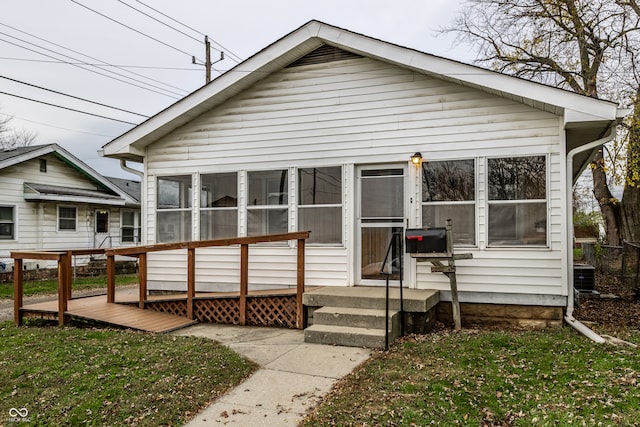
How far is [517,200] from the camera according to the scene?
6.25 metres

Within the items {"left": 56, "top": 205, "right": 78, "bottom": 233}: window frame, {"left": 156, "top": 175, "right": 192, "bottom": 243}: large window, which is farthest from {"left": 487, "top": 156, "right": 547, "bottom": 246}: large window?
{"left": 56, "top": 205, "right": 78, "bottom": 233}: window frame

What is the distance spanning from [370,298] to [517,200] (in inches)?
100

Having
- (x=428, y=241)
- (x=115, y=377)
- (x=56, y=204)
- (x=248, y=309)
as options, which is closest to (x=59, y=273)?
(x=248, y=309)

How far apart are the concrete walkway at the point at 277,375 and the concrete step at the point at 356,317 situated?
0.42m

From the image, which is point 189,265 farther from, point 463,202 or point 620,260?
point 620,260

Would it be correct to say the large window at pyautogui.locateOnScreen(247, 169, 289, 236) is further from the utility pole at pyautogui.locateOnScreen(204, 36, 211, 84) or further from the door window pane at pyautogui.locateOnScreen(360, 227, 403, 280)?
the utility pole at pyautogui.locateOnScreen(204, 36, 211, 84)

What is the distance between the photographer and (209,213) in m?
8.00

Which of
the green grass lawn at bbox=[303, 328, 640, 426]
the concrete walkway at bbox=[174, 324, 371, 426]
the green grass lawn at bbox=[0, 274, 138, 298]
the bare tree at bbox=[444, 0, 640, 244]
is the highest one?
the bare tree at bbox=[444, 0, 640, 244]

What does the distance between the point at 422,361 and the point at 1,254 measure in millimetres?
14131

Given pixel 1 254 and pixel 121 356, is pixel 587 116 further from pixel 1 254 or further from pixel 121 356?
pixel 1 254

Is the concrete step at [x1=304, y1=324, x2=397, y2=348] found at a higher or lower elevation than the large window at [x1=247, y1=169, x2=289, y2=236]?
lower

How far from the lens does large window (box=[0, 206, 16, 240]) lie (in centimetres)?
1378

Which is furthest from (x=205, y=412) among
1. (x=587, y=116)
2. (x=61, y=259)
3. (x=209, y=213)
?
(x=587, y=116)

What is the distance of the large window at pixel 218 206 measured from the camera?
7.84m
